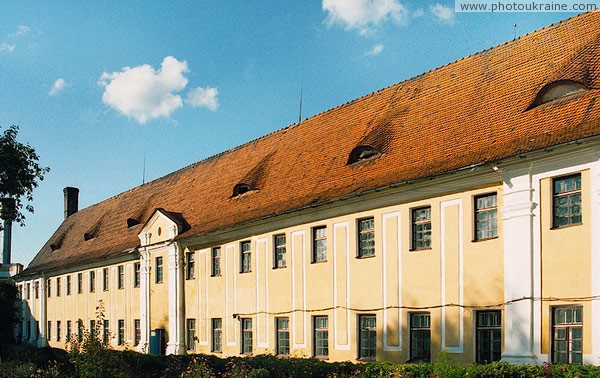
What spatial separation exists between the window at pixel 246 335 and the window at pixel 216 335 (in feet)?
6.39

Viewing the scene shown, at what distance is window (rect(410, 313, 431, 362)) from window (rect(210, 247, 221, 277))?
38.2 ft

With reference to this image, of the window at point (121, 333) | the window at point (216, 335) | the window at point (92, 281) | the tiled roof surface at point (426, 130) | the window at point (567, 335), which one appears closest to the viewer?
the window at point (567, 335)

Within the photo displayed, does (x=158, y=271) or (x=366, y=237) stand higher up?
(x=366, y=237)

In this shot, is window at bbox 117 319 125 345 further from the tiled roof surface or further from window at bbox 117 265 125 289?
the tiled roof surface

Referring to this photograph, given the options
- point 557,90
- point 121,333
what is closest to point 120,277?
point 121,333

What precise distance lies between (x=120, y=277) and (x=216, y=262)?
1159cm

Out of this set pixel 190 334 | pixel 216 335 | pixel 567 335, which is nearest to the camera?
pixel 567 335

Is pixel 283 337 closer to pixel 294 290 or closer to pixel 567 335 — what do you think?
pixel 294 290

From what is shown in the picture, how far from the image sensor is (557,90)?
717 inches

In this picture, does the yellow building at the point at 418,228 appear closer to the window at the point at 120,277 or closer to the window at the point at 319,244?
the window at the point at 319,244

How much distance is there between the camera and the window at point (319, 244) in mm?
23688

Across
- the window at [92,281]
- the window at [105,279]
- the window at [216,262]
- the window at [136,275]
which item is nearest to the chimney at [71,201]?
the window at [92,281]

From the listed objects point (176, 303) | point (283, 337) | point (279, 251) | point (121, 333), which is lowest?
point (121, 333)

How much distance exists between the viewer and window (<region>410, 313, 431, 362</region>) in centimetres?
1956
